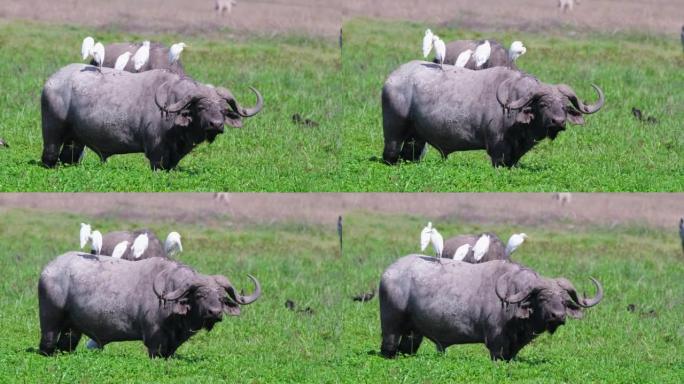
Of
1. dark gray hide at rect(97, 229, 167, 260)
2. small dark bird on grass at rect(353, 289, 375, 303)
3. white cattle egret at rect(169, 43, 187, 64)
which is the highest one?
white cattle egret at rect(169, 43, 187, 64)

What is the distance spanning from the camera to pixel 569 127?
39.5m

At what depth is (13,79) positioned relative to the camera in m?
42.9

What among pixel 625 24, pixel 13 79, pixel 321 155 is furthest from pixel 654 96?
pixel 13 79

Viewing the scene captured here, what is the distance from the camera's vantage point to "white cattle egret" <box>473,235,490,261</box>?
117 feet

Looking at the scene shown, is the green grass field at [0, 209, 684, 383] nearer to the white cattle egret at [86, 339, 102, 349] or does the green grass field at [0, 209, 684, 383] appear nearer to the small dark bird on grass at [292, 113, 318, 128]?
the white cattle egret at [86, 339, 102, 349]

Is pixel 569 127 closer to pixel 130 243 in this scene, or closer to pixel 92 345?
pixel 130 243

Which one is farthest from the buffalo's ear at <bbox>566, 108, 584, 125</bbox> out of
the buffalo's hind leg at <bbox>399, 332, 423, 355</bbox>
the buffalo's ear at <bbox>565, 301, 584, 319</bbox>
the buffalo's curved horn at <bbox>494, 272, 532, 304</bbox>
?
the buffalo's hind leg at <bbox>399, 332, 423, 355</bbox>

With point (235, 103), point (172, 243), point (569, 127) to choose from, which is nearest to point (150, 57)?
point (235, 103)

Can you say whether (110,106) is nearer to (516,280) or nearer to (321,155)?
(321,155)

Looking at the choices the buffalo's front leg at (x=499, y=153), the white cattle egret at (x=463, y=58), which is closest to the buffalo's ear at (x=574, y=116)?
the buffalo's front leg at (x=499, y=153)

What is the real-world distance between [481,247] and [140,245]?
5092 millimetres

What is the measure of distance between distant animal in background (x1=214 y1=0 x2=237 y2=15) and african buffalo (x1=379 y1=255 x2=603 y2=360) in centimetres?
992

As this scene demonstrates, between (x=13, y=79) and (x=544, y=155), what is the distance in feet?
34.2

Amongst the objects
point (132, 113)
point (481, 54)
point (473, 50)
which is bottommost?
point (132, 113)
